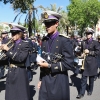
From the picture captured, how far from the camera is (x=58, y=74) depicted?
3.84 metres

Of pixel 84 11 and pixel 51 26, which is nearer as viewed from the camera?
pixel 51 26

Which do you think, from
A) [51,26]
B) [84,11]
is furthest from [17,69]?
[84,11]

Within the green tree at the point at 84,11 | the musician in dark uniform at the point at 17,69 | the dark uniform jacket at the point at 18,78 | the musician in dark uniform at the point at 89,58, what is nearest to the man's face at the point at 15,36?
the musician in dark uniform at the point at 17,69

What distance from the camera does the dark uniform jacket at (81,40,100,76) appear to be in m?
7.22

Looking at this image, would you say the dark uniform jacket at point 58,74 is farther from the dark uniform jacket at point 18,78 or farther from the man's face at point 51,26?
the dark uniform jacket at point 18,78

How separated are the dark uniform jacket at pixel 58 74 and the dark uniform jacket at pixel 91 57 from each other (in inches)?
137

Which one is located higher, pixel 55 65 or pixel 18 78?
pixel 55 65

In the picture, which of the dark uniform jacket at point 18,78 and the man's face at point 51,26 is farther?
the dark uniform jacket at point 18,78

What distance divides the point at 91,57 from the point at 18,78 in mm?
2890

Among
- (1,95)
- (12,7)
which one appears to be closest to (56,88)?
(1,95)

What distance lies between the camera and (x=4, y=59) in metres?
5.36

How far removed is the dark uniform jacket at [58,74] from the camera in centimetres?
370

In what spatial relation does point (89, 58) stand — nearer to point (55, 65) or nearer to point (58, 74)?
point (58, 74)

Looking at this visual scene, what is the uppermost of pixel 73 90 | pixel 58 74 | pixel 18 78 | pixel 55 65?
pixel 55 65
